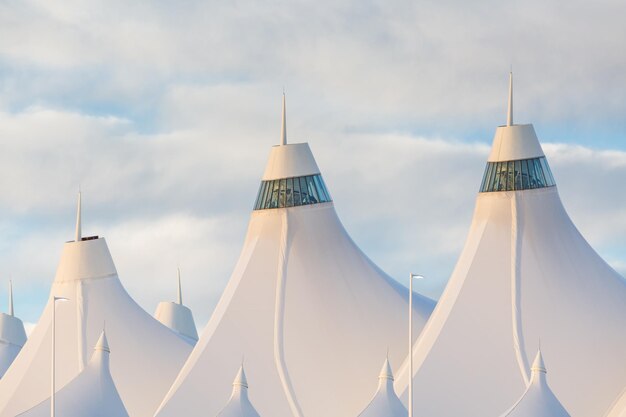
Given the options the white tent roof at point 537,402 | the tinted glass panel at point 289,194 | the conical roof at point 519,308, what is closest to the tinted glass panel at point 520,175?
the conical roof at point 519,308

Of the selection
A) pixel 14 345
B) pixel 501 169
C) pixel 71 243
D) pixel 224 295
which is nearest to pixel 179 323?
pixel 14 345

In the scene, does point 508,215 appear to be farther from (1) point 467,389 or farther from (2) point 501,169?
(1) point 467,389

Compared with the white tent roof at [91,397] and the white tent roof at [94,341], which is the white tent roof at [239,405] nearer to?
the white tent roof at [91,397]

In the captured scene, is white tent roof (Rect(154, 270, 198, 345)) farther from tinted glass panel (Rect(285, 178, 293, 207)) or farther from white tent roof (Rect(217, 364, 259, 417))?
white tent roof (Rect(217, 364, 259, 417))

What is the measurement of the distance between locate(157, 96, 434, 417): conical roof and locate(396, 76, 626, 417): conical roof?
13.7 feet

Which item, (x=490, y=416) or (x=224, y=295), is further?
(x=224, y=295)

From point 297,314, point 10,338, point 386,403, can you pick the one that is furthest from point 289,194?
point 10,338

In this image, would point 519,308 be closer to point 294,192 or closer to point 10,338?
point 294,192

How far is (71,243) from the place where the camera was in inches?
3568

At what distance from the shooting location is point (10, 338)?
11625 cm

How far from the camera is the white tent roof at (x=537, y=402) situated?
2574 inches

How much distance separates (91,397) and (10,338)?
44.3 meters

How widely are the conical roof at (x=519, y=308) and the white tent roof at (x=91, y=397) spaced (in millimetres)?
10858

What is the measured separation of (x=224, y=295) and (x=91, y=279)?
9.21 meters
